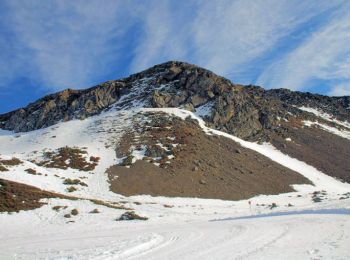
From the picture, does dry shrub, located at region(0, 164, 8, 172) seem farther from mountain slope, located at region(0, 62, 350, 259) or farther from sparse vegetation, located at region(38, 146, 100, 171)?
sparse vegetation, located at region(38, 146, 100, 171)

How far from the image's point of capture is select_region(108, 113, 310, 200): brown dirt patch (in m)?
53.1

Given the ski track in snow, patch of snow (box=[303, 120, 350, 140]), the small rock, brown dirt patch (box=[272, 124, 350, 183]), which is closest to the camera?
the ski track in snow

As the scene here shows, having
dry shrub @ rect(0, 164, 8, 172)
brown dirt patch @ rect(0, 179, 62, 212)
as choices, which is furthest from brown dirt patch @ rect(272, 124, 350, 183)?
dry shrub @ rect(0, 164, 8, 172)

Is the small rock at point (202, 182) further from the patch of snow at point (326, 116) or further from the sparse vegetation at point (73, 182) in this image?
the patch of snow at point (326, 116)

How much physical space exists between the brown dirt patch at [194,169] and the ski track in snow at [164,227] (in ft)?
8.56

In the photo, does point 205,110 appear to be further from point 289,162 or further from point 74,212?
point 74,212

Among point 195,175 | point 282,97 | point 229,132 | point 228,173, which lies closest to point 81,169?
point 195,175

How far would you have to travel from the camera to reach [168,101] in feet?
310

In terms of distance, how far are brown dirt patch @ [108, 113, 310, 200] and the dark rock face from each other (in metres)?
13.3

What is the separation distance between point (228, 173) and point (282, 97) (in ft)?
379

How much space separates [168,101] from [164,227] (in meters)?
70.7

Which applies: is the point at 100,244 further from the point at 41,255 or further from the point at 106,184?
the point at 106,184

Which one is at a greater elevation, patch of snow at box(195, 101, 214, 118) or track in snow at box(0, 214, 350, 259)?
patch of snow at box(195, 101, 214, 118)

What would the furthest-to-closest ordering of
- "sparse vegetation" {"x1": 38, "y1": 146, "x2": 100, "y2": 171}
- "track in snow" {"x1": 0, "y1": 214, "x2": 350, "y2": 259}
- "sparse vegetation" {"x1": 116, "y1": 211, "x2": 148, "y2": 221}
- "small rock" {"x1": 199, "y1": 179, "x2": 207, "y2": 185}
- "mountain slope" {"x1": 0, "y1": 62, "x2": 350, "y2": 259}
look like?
1. "sparse vegetation" {"x1": 38, "y1": 146, "x2": 100, "y2": 171}
2. "small rock" {"x1": 199, "y1": 179, "x2": 207, "y2": 185}
3. "sparse vegetation" {"x1": 116, "y1": 211, "x2": 148, "y2": 221}
4. "mountain slope" {"x1": 0, "y1": 62, "x2": 350, "y2": 259}
5. "track in snow" {"x1": 0, "y1": 214, "x2": 350, "y2": 259}
